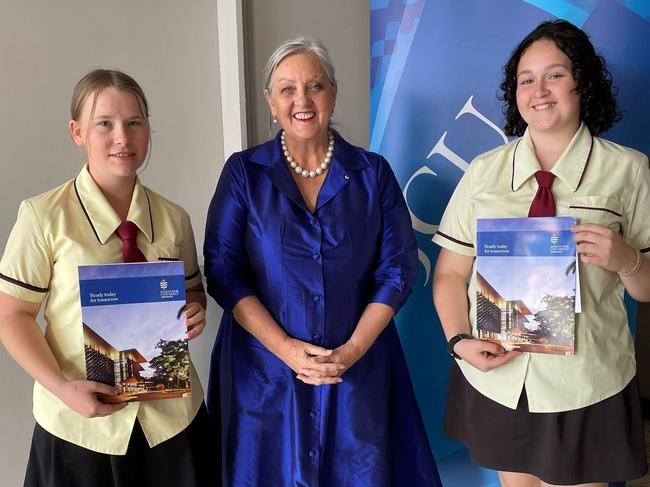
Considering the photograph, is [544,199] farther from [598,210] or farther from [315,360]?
[315,360]

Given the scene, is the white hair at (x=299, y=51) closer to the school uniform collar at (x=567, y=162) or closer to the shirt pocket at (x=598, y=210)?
the school uniform collar at (x=567, y=162)

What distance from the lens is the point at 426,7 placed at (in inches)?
85.1

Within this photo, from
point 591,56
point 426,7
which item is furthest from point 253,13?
point 591,56

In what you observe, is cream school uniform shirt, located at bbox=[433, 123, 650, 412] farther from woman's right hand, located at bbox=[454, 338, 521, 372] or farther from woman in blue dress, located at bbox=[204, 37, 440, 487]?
woman in blue dress, located at bbox=[204, 37, 440, 487]

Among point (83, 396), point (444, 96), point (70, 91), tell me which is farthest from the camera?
point (444, 96)

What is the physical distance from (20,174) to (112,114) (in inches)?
30.6

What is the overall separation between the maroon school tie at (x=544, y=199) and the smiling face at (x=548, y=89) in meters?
0.13

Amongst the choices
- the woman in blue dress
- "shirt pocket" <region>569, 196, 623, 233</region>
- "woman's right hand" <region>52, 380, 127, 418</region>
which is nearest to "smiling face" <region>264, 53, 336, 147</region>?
the woman in blue dress

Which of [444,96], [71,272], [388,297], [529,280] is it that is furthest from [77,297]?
[444,96]

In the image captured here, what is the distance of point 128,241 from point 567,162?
3.68 ft

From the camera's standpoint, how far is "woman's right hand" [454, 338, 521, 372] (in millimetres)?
1515

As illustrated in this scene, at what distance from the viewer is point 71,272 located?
4.39 feet

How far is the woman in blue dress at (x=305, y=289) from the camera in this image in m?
1.56

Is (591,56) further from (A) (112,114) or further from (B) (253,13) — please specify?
(B) (253,13)
